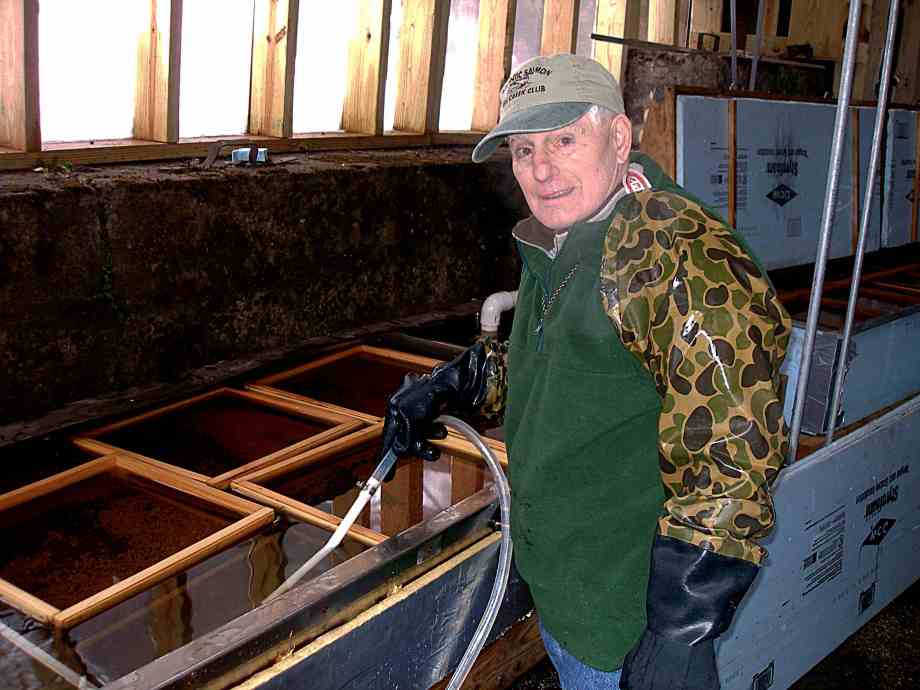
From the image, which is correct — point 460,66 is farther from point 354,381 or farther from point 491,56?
point 354,381

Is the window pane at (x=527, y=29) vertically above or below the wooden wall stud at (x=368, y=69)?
above

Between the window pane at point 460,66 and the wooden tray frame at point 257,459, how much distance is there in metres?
2.65

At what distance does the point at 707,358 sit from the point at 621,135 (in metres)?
0.48

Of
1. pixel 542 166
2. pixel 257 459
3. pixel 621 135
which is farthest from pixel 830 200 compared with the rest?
pixel 257 459

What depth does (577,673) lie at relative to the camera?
1.87 meters

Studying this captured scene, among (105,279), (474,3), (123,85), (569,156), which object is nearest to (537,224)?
(569,156)

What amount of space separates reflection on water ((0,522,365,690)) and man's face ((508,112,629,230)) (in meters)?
1.06

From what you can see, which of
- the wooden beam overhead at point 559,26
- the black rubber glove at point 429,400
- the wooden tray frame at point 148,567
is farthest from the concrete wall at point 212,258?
the black rubber glove at point 429,400

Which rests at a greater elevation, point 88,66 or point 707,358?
point 88,66

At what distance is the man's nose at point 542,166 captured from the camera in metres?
1.65

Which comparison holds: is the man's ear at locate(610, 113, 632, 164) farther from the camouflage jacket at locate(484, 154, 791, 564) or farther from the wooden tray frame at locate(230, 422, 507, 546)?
the wooden tray frame at locate(230, 422, 507, 546)

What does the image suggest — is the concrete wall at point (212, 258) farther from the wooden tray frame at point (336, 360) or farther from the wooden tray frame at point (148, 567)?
the wooden tray frame at point (148, 567)

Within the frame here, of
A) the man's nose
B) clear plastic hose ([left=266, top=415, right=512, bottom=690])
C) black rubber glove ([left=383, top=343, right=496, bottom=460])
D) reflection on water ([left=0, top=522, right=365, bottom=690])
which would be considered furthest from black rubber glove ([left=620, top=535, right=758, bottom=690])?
reflection on water ([left=0, top=522, right=365, bottom=690])

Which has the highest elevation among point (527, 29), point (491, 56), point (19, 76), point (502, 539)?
point (527, 29)
